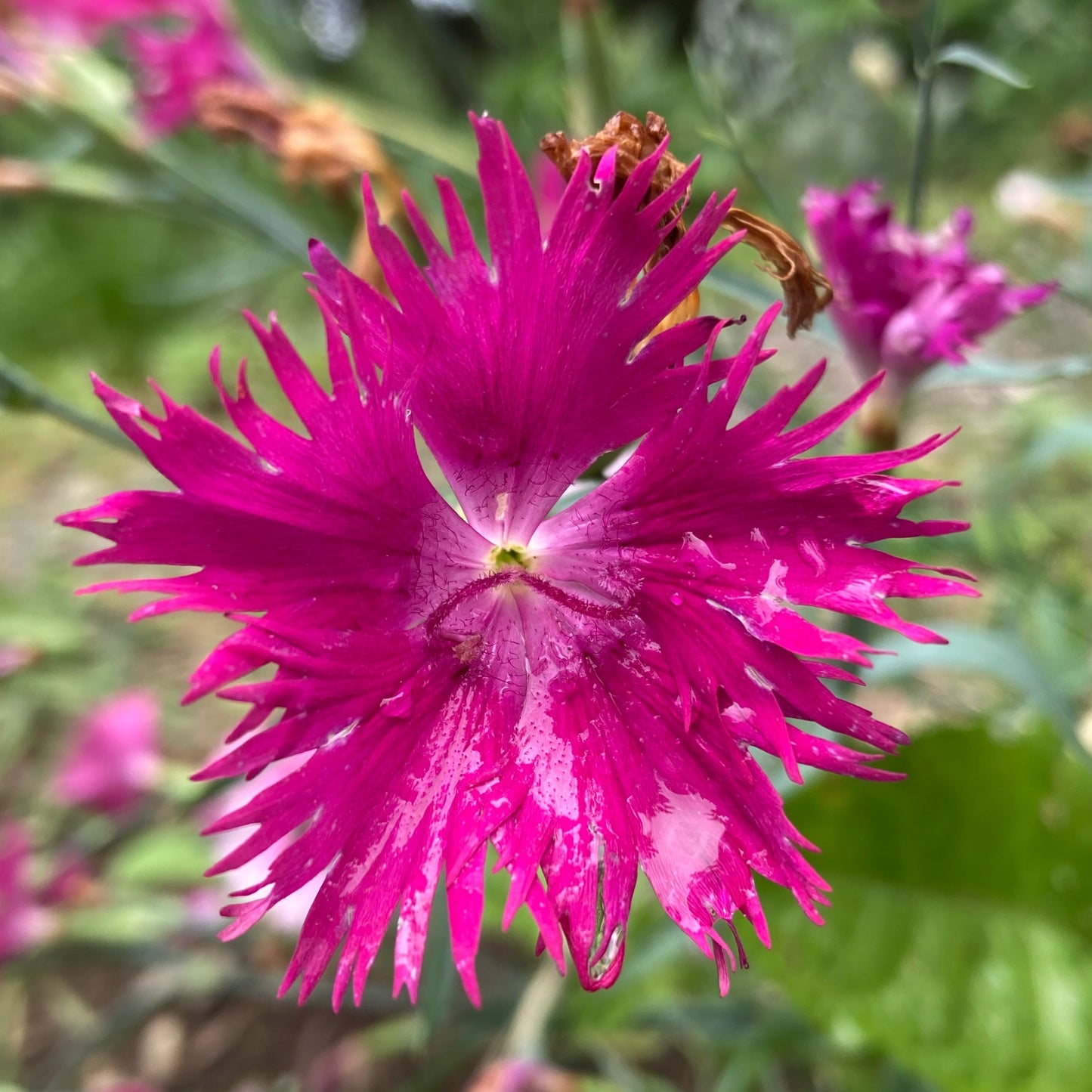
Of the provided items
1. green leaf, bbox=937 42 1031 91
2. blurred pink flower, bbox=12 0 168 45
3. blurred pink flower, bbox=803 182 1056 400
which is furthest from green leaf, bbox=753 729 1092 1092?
blurred pink flower, bbox=12 0 168 45

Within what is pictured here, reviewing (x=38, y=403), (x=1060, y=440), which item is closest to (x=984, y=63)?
(x=1060, y=440)

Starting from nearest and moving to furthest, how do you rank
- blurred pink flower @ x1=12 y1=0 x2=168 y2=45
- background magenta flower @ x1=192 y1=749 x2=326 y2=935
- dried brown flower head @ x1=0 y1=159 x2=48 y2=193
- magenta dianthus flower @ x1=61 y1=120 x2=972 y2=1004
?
1. magenta dianthus flower @ x1=61 y1=120 x2=972 y2=1004
2. dried brown flower head @ x1=0 y1=159 x2=48 y2=193
3. background magenta flower @ x1=192 y1=749 x2=326 y2=935
4. blurred pink flower @ x1=12 y1=0 x2=168 y2=45

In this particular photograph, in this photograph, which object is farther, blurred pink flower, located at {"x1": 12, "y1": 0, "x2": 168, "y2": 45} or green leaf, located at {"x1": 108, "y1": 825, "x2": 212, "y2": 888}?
green leaf, located at {"x1": 108, "y1": 825, "x2": 212, "y2": 888}

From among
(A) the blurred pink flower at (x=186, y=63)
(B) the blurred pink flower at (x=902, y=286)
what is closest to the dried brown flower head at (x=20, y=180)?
(A) the blurred pink flower at (x=186, y=63)

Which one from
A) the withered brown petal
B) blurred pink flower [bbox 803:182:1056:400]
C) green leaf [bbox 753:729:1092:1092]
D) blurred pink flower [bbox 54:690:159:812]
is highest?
blurred pink flower [bbox 803:182:1056:400]

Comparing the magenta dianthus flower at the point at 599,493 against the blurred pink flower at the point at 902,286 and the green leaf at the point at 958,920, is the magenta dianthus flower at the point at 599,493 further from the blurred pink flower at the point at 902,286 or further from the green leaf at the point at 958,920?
the green leaf at the point at 958,920

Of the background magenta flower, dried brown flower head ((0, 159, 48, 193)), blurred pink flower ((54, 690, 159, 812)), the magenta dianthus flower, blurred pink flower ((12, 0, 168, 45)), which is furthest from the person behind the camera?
blurred pink flower ((54, 690, 159, 812))

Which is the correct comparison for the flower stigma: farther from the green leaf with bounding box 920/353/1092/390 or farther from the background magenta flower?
the background magenta flower
